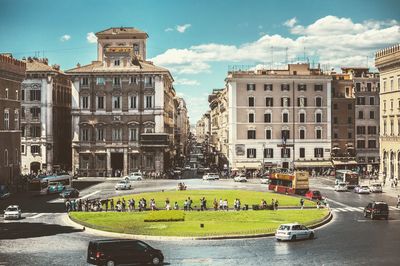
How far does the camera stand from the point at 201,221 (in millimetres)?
53281

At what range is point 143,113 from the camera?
11275 centimetres

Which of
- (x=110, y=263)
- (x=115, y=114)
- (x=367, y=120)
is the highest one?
(x=115, y=114)

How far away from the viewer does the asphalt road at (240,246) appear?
123 ft

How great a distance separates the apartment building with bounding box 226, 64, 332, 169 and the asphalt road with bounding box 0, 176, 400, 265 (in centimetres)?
5427

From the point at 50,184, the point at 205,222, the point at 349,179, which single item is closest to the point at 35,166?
the point at 50,184

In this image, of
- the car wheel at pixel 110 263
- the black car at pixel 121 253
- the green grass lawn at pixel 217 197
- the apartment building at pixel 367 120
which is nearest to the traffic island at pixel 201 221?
the green grass lawn at pixel 217 197

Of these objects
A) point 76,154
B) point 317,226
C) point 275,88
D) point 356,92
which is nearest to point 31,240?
point 317,226

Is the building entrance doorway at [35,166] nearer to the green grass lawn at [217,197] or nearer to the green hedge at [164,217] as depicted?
the green grass lawn at [217,197]

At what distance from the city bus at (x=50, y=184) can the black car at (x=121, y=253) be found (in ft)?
153

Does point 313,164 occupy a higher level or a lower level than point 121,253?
higher

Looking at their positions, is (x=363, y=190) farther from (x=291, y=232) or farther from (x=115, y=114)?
(x=115, y=114)

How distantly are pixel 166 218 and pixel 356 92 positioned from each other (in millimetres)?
75359

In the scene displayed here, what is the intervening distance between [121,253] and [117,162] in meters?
78.3

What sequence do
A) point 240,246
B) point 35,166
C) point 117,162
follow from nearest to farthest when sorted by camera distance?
1. point 240,246
2. point 117,162
3. point 35,166
